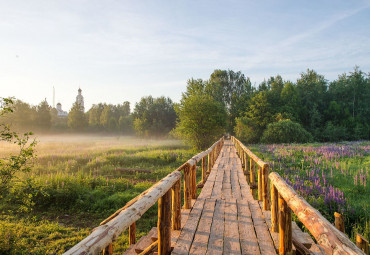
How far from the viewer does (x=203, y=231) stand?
3.45m

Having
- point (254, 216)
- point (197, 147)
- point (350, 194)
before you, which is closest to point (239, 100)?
point (197, 147)

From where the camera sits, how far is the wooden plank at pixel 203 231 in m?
2.91

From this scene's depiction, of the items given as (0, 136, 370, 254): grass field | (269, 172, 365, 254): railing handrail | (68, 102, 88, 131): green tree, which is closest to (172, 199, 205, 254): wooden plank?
(269, 172, 365, 254): railing handrail

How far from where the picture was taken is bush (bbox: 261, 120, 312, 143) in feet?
107

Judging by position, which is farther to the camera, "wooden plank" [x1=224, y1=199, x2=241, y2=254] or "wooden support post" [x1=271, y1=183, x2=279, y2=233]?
"wooden support post" [x1=271, y1=183, x2=279, y2=233]

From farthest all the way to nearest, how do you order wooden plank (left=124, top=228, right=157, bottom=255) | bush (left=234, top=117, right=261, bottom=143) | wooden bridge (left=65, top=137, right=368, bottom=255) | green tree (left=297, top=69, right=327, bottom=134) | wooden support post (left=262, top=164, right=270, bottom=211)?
green tree (left=297, top=69, right=327, bottom=134), bush (left=234, top=117, right=261, bottom=143), wooden support post (left=262, top=164, right=270, bottom=211), wooden plank (left=124, top=228, right=157, bottom=255), wooden bridge (left=65, top=137, right=368, bottom=255)

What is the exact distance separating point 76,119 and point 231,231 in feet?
222

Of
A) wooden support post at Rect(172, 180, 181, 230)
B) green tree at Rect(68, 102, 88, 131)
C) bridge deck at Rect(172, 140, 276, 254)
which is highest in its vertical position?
green tree at Rect(68, 102, 88, 131)

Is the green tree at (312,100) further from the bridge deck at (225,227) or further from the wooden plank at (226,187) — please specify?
the bridge deck at (225,227)

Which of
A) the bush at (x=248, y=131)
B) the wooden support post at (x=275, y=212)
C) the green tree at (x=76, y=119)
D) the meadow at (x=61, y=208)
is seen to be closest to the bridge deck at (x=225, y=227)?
the wooden support post at (x=275, y=212)

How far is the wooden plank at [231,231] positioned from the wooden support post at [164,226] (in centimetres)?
78

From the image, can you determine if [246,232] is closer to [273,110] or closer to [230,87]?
[273,110]

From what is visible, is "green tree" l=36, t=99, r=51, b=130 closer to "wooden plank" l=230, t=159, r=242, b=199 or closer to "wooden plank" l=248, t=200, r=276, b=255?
"wooden plank" l=230, t=159, r=242, b=199

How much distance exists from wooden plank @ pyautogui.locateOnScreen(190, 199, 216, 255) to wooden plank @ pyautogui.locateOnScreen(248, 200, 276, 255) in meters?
0.75
